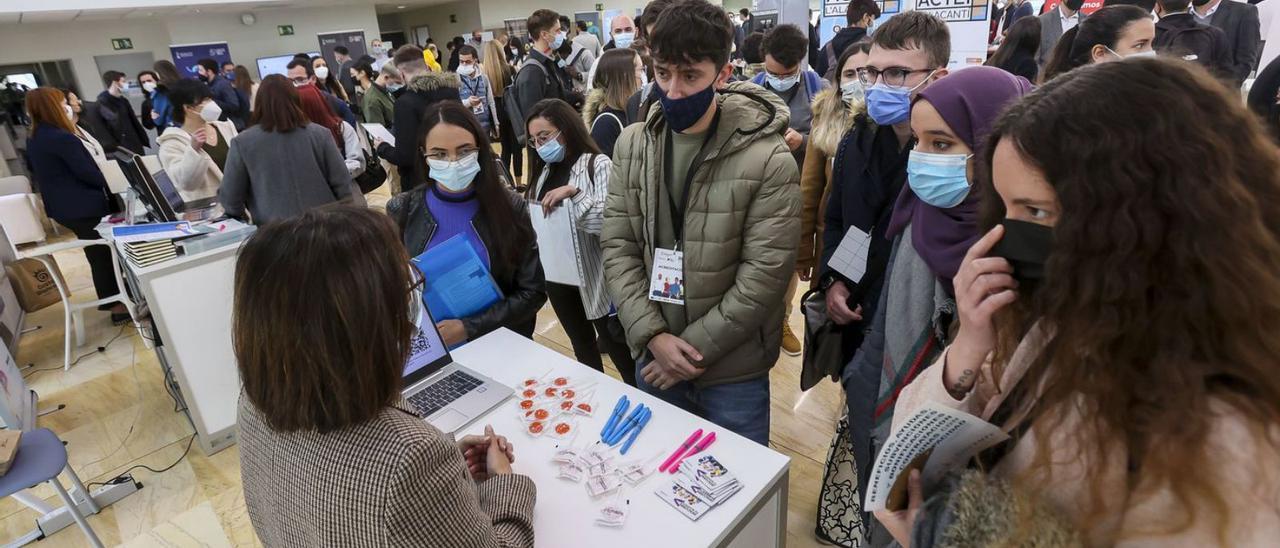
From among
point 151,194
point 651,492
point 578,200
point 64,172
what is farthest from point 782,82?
point 64,172

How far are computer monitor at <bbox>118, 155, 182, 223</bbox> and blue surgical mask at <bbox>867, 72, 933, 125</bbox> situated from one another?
319 cm

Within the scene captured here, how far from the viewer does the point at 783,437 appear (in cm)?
268

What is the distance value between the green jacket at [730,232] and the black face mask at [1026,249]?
2.71 ft

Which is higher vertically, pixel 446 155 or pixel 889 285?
pixel 446 155

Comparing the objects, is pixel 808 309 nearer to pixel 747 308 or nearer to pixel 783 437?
pixel 747 308

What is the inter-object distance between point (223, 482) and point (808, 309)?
2.55 meters

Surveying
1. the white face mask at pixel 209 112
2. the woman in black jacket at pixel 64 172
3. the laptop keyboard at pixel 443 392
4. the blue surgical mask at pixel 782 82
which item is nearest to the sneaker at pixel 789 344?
the blue surgical mask at pixel 782 82

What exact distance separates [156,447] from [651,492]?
2860 millimetres

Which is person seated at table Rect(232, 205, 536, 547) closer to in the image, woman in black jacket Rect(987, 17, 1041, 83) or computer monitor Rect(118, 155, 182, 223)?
computer monitor Rect(118, 155, 182, 223)

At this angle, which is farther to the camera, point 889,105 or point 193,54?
point 193,54

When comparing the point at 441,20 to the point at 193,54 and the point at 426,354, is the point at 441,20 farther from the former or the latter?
the point at 426,354

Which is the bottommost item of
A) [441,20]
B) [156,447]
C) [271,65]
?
[156,447]

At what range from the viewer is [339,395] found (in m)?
0.87

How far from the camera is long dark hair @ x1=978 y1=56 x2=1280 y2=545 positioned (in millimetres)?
601
